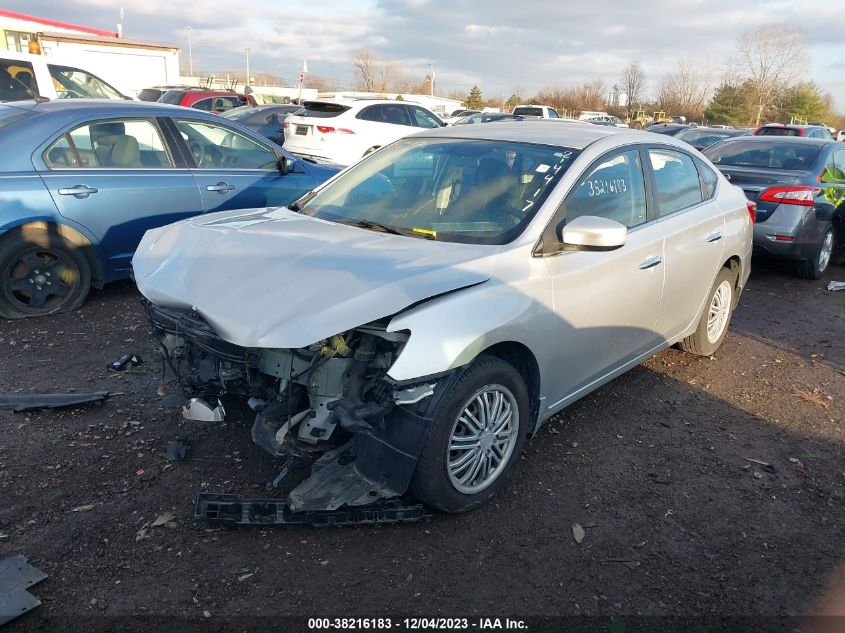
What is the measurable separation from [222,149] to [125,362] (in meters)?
2.65

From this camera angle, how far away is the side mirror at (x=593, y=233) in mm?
3350

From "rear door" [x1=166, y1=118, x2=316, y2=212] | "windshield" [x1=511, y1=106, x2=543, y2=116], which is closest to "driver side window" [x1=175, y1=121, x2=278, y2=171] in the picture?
"rear door" [x1=166, y1=118, x2=316, y2=212]

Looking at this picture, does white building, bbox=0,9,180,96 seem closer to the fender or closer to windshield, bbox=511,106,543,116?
windshield, bbox=511,106,543,116

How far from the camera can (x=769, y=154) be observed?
27.9 ft

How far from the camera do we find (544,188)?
363 cm

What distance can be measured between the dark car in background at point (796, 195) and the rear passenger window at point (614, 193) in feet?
14.1

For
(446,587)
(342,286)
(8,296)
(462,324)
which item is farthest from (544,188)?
(8,296)

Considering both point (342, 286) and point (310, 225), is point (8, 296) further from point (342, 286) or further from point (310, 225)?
point (342, 286)

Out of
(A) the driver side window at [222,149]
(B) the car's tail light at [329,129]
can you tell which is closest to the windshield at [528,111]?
(B) the car's tail light at [329,129]

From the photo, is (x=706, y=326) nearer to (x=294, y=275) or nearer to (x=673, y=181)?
(x=673, y=181)

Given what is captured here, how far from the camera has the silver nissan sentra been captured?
2.88 metres

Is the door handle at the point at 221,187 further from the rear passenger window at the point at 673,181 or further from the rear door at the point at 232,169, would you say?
the rear passenger window at the point at 673,181

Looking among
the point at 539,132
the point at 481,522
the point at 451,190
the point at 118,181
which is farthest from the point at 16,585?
the point at 118,181

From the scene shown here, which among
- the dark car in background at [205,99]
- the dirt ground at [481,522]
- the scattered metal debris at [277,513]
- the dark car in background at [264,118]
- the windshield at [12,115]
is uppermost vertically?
the windshield at [12,115]
